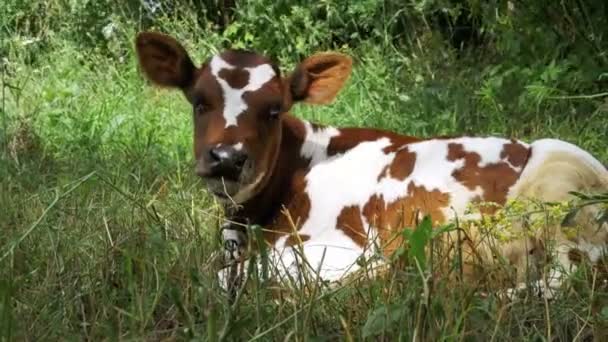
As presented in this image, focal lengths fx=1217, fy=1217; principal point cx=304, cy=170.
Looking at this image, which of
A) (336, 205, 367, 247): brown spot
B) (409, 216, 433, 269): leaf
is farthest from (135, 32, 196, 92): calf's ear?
(409, 216, 433, 269): leaf

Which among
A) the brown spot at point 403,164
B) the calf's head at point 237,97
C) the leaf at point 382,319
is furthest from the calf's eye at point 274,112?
the leaf at point 382,319

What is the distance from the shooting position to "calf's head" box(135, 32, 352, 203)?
4.64m

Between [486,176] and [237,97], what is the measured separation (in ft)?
3.36

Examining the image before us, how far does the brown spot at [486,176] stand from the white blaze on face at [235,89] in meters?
0.82

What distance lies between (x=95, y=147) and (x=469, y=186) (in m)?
2.68

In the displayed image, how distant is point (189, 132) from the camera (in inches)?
281

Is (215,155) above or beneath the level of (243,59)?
beneath

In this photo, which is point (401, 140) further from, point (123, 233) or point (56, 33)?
point (56, 33)

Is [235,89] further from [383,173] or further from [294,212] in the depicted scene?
[383,173]

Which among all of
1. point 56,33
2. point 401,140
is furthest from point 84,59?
point 401,140

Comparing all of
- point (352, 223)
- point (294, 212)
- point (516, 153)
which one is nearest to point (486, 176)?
point (516, 153)

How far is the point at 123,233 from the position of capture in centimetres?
382

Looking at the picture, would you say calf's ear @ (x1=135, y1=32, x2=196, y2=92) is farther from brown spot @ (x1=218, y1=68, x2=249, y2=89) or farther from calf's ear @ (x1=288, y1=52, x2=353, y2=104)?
calf's ear @ (x1=288, y1=52, x2=353, y2=104)

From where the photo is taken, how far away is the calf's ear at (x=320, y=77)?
5.20 metres
